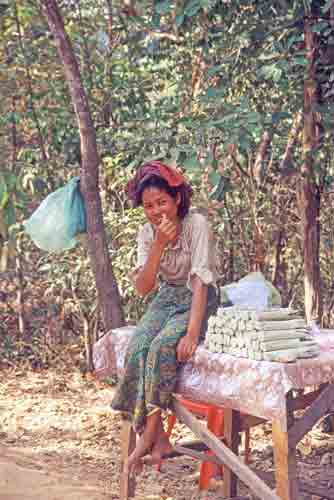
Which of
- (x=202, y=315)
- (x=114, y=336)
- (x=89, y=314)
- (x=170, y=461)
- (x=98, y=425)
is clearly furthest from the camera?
(x=89, y=314)

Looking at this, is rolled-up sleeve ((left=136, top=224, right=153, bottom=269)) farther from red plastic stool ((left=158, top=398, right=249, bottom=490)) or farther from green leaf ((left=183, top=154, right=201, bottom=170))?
red plastic stool ((left=158, top=398, right=249, bottom=490))

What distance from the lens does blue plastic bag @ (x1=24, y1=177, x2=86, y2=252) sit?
4.87 meters

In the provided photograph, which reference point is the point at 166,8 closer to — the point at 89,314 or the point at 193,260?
the point at 193,260

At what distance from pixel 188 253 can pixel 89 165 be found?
142 centimetres

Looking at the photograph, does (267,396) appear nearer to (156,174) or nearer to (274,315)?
(274,315)

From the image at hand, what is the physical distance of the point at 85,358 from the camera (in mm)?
6855

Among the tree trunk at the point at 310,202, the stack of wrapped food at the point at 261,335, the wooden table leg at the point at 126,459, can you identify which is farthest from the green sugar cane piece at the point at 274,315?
the tree trunk at the point at 310,202

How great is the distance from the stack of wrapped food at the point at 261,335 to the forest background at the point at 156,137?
107 cm

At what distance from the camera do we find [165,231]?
3568 millimetres

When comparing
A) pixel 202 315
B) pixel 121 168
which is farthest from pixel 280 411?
pixel 121 168

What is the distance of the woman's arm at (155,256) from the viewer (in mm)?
3572

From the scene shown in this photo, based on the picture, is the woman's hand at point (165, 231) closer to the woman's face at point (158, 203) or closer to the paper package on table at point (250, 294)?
the woman's face at point (158, 203)

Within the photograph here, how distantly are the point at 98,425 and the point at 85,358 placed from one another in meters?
1.42

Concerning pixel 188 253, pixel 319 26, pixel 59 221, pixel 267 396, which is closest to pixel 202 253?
pixel 188 253
